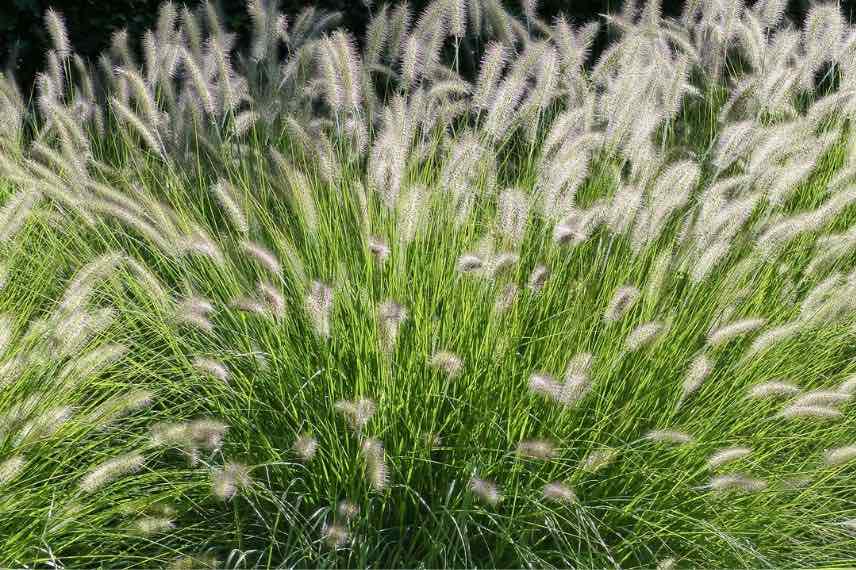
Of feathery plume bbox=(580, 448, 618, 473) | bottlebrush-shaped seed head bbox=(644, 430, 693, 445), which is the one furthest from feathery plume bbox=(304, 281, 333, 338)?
bottlebrush-shaped seed head bbox=(644, 430, 693, 445)

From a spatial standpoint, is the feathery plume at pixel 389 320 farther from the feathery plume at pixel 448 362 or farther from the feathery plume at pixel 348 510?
the feathery plume at pixel 348 510

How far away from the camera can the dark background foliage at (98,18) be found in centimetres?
590

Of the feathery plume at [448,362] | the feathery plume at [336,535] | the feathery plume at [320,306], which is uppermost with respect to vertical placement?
the feathery plume at [320,306]

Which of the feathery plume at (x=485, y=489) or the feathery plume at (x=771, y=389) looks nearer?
the feathery plume at (x=485, y=489)

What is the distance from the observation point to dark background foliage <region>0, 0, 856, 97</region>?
5.90 meters

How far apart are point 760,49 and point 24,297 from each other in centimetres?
261

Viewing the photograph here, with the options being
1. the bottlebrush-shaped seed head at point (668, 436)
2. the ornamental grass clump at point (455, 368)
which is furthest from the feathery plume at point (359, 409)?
the bottlebrush-shaped seed head at point (668, 436)

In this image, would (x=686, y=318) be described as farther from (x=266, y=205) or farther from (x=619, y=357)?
(x=266, y=205)

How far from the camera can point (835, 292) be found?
Answer: 3.07 m

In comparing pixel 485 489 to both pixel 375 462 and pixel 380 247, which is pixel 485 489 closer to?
pixel 375 462

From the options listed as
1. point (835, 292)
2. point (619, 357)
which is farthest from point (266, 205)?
point (835, 292)

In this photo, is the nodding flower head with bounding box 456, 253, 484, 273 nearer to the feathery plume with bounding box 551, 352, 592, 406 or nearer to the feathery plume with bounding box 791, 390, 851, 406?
the feathery plume with bounding box 551, 352, 592, 406

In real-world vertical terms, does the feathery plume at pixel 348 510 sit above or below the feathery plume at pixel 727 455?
below

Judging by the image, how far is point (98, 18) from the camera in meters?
5.94
